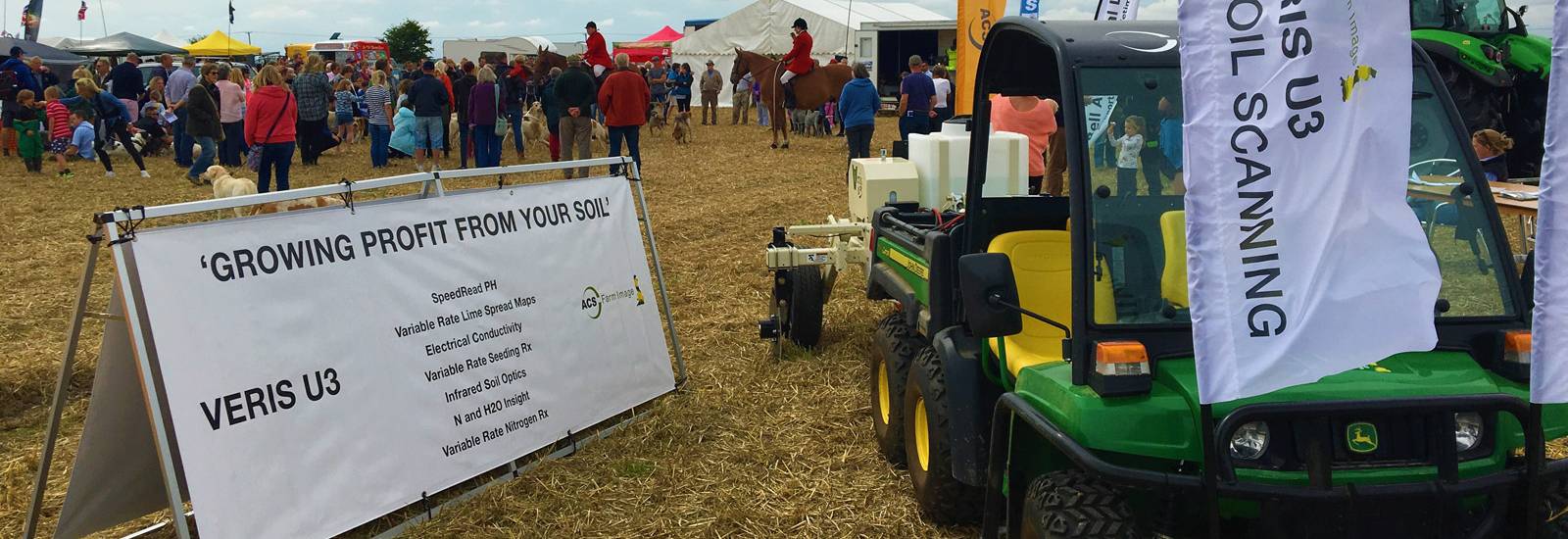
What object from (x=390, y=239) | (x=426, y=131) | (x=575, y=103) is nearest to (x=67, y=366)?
(x=390, y=239)

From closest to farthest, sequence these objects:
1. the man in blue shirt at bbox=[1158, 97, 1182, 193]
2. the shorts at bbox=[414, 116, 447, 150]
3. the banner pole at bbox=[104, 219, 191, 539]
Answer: the man in blue shirt at bbox=[1158, 97, 1182, 193] → the banner pole at bbox=[104, 219, 191, 539] → the shorts at bbox=[414, 116, 447, 150]

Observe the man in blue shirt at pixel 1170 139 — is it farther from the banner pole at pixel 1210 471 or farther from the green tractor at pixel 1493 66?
the green tractor at pixel 1493 66

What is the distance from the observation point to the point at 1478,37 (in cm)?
1252

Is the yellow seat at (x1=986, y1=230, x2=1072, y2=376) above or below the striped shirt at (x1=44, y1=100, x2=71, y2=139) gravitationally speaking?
below

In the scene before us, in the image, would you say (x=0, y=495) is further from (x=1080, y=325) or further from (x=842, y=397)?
(x=1080, y=325)

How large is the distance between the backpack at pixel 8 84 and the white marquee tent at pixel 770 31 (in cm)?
1697

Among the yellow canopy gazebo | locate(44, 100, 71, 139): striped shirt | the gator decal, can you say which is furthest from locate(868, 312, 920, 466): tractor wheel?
the yellow canopy gazebo

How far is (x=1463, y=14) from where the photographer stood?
12.6 meters

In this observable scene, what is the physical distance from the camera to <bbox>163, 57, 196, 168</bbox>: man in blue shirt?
18109mm

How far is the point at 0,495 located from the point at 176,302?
5.54 feet

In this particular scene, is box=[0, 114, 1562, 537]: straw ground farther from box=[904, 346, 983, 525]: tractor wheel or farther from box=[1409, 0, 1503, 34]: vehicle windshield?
box=[1409, 0, 1503, 34]: vehicle windshield

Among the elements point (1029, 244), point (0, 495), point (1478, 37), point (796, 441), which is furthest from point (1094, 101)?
point (1478, 37)

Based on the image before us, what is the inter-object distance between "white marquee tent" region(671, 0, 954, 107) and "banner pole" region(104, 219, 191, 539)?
27.5m

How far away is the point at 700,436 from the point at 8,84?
1737 centimetres
